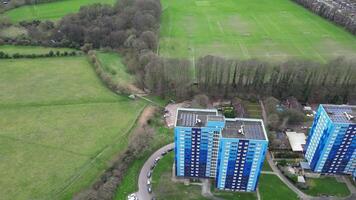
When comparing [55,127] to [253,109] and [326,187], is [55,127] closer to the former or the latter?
[253,109]

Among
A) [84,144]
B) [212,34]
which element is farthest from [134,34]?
[84,144]

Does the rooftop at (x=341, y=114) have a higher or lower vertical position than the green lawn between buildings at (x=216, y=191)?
higher

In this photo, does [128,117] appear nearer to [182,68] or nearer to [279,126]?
[182,68]

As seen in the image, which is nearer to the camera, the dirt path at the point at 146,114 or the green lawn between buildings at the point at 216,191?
the green lawn between buildings at the point at 216,191

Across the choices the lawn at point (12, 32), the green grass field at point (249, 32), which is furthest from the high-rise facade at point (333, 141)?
the lawn at point (12, 32)

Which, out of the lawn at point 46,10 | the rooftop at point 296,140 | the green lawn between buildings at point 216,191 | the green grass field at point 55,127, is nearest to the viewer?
the green lawn between buildings at point 216,191

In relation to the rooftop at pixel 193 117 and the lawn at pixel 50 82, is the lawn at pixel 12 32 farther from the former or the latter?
the rooftop at pixel 193 117

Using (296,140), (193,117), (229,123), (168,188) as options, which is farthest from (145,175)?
(296,140)

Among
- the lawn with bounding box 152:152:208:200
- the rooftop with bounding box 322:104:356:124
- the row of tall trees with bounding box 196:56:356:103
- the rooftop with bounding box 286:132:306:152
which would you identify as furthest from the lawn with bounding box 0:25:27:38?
the rooftop with bounding box 322:104:356:124
